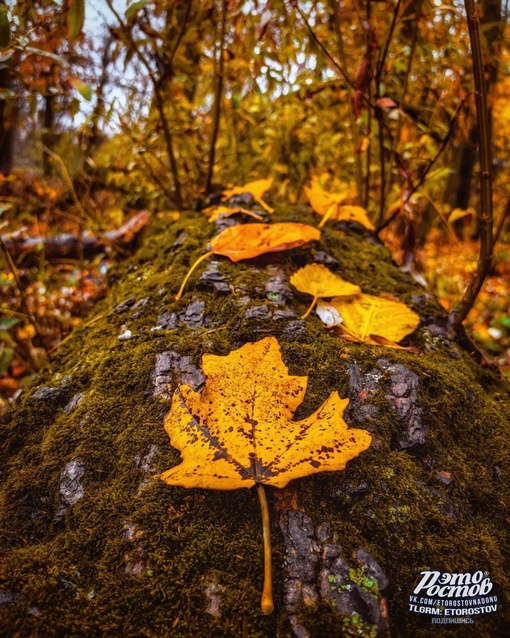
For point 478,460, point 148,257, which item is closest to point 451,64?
point 148,257

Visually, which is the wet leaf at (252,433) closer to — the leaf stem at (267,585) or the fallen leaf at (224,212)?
the leaf stem at (267,585)

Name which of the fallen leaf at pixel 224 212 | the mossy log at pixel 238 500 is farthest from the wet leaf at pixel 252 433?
the fallen leaf at pixel 224 212

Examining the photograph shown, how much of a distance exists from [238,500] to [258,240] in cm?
89

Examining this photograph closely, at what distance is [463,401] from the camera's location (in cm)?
105

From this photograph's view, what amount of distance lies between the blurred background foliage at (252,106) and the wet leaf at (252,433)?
32.0 inches

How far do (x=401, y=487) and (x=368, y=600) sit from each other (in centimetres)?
22

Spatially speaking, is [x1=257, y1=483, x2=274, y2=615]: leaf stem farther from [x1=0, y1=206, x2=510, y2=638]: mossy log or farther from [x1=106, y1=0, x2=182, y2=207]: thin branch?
[x1=106, y1=0, x2=182, y2=207]: thin branch

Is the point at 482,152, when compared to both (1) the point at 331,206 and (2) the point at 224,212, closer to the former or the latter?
(1) the point at 331,206

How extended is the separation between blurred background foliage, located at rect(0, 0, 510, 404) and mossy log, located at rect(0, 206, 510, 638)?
480 millimetres

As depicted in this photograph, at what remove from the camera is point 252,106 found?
2.79m

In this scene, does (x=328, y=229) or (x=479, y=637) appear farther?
(x=328, y=229)

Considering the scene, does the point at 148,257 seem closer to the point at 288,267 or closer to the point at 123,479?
the point at 288,267

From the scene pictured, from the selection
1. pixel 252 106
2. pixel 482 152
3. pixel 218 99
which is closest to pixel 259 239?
pixel 482 152

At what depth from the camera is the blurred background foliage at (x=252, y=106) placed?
61.9 inches
